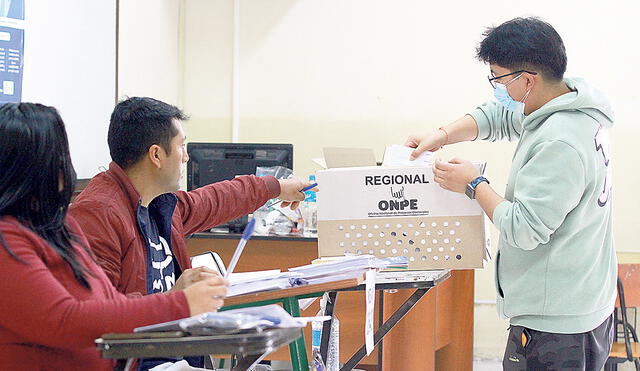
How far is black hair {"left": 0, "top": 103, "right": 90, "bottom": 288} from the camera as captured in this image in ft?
4.85

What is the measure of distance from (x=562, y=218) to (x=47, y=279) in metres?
1.24

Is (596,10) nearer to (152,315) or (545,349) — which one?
(545,349)

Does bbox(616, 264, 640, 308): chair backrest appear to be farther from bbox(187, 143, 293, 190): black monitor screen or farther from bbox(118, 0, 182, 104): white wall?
bbox(118, 0, 182, 104): white wall

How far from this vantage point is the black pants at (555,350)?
6.65 feet

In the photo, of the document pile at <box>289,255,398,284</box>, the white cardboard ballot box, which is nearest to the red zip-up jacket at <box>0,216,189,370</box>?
the document pile at <box>289,255,398,284</box>

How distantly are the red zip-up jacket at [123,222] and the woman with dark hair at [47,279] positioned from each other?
34 centimetres

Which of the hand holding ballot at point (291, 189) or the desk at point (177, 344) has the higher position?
the hand holding ballot at point (291, 189)

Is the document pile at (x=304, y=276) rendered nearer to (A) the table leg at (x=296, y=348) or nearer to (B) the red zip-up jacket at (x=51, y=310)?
(A) the table leg at (x=296, y=348)

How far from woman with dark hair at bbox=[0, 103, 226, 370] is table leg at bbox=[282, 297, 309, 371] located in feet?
2.01

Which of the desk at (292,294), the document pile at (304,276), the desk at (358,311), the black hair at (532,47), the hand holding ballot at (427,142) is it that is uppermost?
the black hair at (532,47)

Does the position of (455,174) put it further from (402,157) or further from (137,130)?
(137,130)

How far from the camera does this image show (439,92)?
4.91 metres

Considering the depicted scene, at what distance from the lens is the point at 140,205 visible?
6.92 ft

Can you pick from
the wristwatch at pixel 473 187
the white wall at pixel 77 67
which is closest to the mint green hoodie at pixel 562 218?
the wristwatch at pixel 473 187
